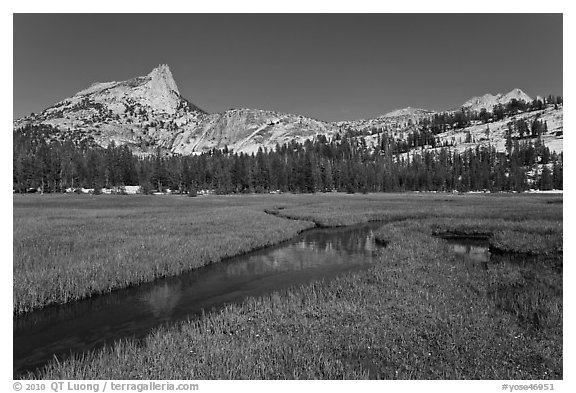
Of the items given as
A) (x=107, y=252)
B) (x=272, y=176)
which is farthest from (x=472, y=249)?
(x=272, y=176)

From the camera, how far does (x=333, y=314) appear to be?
37.0ft

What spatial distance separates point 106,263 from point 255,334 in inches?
509

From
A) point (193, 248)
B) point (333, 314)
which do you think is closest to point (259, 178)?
point (193, 248)

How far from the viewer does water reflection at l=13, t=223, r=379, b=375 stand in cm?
1069

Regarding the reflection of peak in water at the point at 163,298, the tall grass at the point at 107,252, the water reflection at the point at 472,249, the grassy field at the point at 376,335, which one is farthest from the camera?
the water reflection at the point at 472,249

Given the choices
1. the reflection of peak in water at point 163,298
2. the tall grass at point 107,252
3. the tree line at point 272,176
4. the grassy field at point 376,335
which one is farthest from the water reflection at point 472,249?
the tree line at point 272,176

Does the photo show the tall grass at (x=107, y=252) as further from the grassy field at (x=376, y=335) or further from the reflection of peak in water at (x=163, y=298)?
the reflection of peak in water at (x=163, y=298)

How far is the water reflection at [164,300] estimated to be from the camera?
10.7 m

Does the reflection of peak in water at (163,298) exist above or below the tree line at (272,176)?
below

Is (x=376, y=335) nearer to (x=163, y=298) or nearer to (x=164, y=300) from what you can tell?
(x=164, y=300)

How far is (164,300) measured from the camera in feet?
48.4
